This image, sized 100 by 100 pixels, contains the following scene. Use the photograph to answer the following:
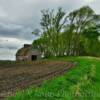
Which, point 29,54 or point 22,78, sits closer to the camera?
point 22,78

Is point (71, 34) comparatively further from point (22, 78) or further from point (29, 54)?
point (22, 78)

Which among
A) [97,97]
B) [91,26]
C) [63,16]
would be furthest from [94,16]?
[97,97]

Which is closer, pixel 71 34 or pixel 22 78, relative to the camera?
pixel 22 78

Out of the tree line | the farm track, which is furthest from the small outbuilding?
the farm track

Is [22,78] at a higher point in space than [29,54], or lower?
lower

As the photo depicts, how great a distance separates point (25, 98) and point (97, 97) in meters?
3.25

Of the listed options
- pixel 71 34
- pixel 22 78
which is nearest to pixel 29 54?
pixel 71 34

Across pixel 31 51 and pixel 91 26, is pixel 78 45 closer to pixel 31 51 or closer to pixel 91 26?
pixel 91 26

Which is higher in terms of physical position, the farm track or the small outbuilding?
the small outbuilding

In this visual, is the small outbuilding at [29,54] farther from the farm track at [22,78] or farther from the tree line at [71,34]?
the farm track at [22,78]

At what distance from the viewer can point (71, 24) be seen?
69938 mm

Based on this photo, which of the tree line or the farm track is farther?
the tree line

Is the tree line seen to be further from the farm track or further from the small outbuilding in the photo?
the farm track

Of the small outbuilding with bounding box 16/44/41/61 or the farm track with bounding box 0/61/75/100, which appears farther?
the small outbuilding with bounding box 16/44/41/61
